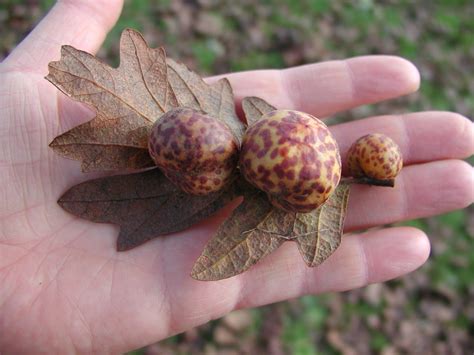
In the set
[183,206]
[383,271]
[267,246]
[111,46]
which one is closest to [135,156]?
[183,206]

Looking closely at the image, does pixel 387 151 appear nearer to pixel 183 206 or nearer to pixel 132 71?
pixel 183 206

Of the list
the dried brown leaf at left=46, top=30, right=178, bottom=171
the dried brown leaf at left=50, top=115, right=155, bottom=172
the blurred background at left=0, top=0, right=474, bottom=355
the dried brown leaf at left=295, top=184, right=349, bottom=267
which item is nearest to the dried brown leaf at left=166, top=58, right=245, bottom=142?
the dried brown leaf at left=46, top=30, right=178, bottom=171

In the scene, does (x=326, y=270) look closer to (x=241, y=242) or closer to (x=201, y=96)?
(x=241, y=242)

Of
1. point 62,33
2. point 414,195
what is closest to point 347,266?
point 414,195

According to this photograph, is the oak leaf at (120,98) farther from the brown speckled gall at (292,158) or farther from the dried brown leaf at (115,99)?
the brown speckled gall at (292,158)

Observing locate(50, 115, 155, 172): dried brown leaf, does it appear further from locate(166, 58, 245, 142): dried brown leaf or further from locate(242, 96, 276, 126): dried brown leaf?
locate(242, 96, 276, 126): dried brown leaf

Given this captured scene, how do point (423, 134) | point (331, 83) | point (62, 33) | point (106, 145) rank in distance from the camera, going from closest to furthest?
1. point (106, 145)
2. point (62, 33)
3. point (423, 134)
4. point (331, 83)
